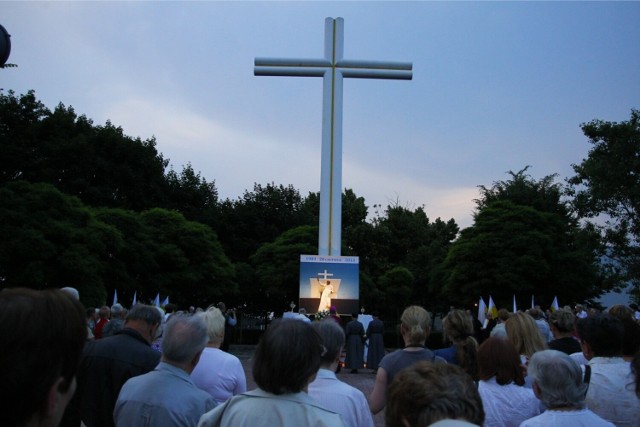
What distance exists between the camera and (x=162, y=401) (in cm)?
321

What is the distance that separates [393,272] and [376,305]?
218cm

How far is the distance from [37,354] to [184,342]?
1.92 m

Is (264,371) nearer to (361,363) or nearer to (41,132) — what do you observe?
(361,363)

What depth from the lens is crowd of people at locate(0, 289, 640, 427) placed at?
149cm

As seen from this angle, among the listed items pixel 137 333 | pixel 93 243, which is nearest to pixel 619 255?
pixel 93 243

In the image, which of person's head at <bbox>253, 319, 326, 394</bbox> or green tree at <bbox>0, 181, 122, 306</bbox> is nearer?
person's head at <bbox>253, 319, 326, 394</bbox>

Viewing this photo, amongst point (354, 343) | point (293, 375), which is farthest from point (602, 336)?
point (354, 343)

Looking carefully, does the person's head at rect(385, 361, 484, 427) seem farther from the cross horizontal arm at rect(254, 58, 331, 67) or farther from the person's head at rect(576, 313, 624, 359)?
the cross horizontal arm at rect(254, 58, 331, 67)

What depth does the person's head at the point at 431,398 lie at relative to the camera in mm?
1894

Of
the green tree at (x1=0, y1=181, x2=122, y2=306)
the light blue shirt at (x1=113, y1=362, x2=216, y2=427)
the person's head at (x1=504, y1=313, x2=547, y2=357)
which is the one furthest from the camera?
the green tree at (x1=0, y1=181, x2=122, y2=306)

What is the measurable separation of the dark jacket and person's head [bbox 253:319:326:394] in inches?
65.2

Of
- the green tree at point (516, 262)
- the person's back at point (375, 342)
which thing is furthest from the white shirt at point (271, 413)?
the green tree at point (516, 262)

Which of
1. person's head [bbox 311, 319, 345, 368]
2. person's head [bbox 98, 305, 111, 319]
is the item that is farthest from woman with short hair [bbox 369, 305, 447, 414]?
person's head [bbox 98, 305, 111, 319]

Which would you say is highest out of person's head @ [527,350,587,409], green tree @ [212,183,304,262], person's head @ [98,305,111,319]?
green tree @ [212,183,304,262]
